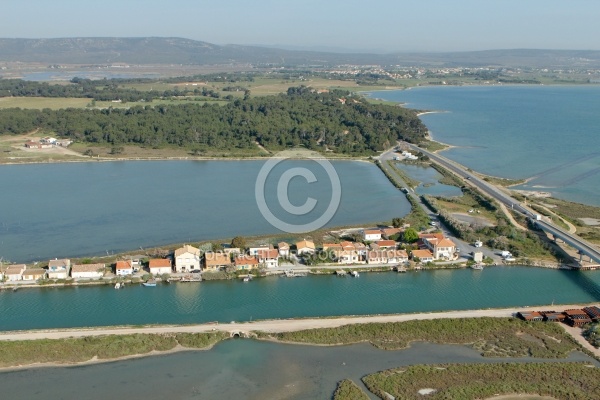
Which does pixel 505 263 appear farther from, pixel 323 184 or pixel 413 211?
pixel 323 184

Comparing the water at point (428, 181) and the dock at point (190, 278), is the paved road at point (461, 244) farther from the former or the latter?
the dock at point (190, 278)

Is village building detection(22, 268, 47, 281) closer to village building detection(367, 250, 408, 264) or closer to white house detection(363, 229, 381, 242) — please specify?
village building detection(367, 250, 408, 264)

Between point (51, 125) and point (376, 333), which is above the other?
point (51, 125)

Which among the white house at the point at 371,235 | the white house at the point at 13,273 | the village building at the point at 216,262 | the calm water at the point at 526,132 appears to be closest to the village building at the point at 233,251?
the village building at the point at 216,262

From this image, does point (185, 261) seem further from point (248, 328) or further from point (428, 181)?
point (428, 181)

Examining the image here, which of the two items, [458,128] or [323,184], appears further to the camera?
[458,128]

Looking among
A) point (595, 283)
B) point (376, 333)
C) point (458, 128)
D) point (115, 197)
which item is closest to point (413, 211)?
point (595, 283)
